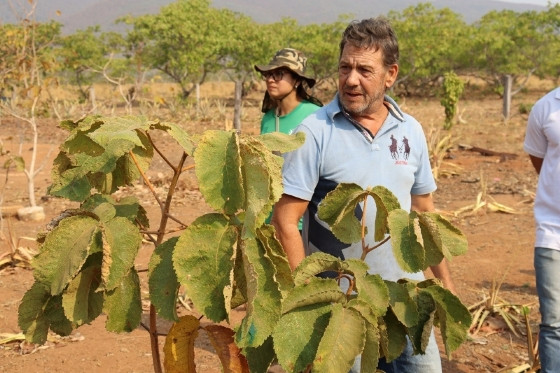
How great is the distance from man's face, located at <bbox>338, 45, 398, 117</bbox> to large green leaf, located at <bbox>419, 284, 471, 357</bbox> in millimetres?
871

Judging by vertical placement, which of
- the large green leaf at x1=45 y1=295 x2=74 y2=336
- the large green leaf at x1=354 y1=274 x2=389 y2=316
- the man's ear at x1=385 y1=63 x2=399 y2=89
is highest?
the man's ear at x1=385 y1=63 x2=399 y2=89

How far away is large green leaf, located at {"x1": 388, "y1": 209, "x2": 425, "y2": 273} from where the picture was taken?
1.43 meters

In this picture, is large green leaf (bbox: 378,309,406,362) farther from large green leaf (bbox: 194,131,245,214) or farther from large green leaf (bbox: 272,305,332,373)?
large green leaf (bbox: 194,131,245,214)

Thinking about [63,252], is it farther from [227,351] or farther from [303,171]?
[303,171]

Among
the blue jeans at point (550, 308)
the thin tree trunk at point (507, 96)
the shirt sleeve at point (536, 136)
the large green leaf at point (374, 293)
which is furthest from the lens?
the thin tree trunk at point (507, 96)

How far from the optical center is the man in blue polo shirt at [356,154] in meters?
2.18

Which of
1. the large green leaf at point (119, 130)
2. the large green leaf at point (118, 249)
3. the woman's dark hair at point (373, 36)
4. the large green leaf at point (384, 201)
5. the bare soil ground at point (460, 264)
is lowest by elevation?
the bare soil ground at point (460, 264)

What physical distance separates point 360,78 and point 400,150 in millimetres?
273

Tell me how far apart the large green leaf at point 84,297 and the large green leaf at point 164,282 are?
0.37 ft

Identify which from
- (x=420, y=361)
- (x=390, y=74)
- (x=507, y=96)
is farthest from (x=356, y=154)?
(x=507, y=96)

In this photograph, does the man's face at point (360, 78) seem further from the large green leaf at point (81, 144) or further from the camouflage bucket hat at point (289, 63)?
the camouflage bucket hat at point (289, 63)

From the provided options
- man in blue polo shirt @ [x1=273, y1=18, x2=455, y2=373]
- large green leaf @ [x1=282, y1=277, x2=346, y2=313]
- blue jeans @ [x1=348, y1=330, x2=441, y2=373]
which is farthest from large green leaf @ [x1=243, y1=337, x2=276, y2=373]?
blue jeans @ [x1=348, y1=330, x2=441, y2=373]

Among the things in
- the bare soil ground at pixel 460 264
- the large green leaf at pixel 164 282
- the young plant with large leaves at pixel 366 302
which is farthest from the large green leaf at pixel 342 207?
the bare soil ground at pixel 460 264

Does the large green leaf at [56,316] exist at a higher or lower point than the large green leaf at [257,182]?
lower
